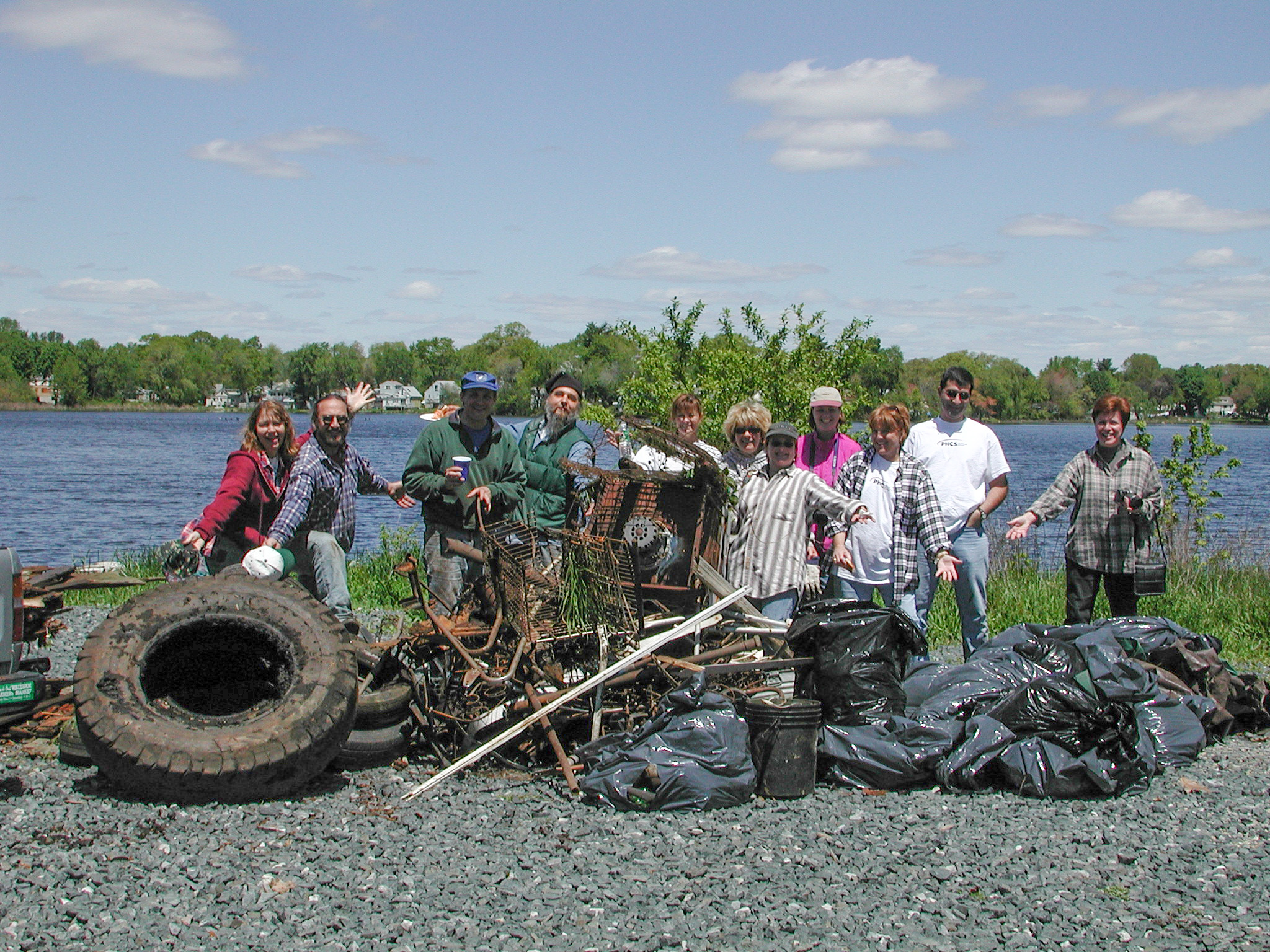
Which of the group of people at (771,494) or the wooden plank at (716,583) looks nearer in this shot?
the wooden plank at (716,583)

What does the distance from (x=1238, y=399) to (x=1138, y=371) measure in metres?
21.2

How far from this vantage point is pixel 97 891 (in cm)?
410

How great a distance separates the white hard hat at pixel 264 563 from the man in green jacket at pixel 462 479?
930mm

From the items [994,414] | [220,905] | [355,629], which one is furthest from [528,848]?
[994,414]

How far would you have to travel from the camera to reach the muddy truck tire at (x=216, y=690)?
16.4 feet

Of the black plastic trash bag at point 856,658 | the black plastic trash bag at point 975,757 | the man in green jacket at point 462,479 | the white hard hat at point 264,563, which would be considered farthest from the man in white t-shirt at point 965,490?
the white hard hat at point 264,563

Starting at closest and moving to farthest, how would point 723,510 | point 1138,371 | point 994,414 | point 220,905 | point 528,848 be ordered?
point 220,905, point 528,848, point 723,510, point 994,414, point 1138,371

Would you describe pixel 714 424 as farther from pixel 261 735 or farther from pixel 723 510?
pixel 261 735

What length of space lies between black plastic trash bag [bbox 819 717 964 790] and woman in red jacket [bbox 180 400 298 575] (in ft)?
11.6

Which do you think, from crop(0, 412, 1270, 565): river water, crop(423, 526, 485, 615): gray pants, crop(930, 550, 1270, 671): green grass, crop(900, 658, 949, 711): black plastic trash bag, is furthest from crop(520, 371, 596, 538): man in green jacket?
crop(0, 412, 1270, 565): river water

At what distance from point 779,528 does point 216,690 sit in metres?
3.17

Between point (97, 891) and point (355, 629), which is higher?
point (355, 629)

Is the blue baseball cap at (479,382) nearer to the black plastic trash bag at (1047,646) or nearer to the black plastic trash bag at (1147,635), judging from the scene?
the black plastic trash bag at (1047,646)

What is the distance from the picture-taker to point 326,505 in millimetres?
6902
